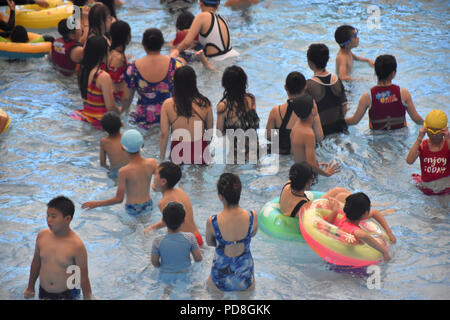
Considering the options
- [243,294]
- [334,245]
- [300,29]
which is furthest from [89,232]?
[300,29]

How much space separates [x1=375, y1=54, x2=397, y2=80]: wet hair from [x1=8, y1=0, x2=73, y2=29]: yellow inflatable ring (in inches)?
255

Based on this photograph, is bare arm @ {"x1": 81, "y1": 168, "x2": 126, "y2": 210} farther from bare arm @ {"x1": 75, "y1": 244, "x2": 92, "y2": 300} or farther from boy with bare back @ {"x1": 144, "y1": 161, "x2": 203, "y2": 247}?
bare arm @ {"x1": 75, "y1": 244, "x2": 92, "y2": 300}

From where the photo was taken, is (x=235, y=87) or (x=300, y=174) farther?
(x=235, y=87)

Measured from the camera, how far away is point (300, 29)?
35.0 feet

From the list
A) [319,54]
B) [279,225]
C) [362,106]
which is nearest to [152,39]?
[319,54]

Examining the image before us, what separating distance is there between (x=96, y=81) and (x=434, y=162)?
3.96 m

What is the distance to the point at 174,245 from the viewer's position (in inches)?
178

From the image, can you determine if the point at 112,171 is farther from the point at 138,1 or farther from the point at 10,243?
the point at 138,1

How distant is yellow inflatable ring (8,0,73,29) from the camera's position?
35.0 feet

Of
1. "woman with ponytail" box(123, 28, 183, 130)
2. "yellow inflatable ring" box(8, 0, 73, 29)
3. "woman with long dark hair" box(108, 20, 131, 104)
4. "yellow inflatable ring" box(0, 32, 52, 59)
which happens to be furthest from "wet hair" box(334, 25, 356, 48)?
"yellow inflatable ring" box(8, 0, 73, 29)

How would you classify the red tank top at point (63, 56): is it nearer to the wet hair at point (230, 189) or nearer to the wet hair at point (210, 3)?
the wet hair at point (210, 3)

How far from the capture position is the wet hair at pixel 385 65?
6.27 m

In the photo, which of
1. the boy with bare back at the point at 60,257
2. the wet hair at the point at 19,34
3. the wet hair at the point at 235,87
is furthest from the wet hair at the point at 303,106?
the wet hair at the point at 19,34

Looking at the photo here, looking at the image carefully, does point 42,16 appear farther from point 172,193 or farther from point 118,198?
point 172,193
